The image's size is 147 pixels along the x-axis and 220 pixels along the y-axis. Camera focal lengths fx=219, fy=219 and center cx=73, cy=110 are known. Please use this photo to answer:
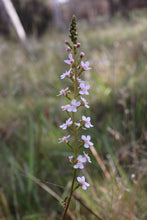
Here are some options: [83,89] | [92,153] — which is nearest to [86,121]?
[83,89]

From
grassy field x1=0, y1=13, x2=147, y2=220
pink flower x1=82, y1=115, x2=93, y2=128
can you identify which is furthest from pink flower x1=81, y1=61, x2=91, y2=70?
grassy field x1=0, y1=13, x2=147, y2=220

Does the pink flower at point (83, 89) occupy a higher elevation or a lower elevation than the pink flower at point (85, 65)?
lower

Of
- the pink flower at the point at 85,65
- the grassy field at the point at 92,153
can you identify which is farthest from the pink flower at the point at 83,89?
the grassy field at the point at 92,153

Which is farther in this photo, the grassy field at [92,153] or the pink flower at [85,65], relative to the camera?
the grassy field at [92,153]

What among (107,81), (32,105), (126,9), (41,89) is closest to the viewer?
(32,105)

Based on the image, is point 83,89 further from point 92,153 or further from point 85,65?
point 92,153

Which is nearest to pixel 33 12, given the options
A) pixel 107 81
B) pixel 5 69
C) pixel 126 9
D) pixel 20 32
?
pixel 126 9

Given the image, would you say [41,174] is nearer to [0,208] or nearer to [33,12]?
[0,208]

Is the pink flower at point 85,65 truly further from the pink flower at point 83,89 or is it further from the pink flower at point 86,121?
the pink flower at point 86,121
